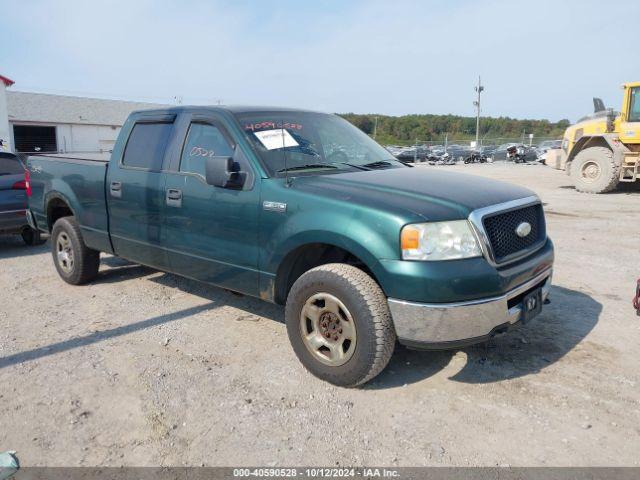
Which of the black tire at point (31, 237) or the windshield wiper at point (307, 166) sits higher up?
the windshield wiper at point (307, 166)

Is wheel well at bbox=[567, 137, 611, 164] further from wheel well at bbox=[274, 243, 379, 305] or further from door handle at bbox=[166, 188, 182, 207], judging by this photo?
door handle at bbox=[166, 188, 182, 207]

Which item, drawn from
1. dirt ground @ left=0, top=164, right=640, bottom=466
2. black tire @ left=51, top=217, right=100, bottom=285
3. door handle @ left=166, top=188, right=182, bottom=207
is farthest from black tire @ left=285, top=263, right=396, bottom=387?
black tire @ left=51, top=217, right=100, bottom=285

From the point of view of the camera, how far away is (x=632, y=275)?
6.08 meters

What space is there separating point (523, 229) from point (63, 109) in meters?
41.9

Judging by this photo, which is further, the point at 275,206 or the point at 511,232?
the point at 275,206

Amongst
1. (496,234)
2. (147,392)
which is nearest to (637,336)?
(496,234)

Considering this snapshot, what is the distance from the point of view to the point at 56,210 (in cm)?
621

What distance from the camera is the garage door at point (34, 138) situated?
35125 millimetres

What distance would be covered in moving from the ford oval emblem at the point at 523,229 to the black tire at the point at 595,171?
12424 millimetres

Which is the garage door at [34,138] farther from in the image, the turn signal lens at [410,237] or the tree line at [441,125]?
the tree line at [441,125]

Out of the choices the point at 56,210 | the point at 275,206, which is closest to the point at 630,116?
the point at 275,206

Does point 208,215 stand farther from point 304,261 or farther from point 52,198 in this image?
point 52,198

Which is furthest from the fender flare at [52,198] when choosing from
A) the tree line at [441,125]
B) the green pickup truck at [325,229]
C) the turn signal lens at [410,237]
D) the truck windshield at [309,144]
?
the tree line at [441,125]

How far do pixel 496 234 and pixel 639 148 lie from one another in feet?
43.4
